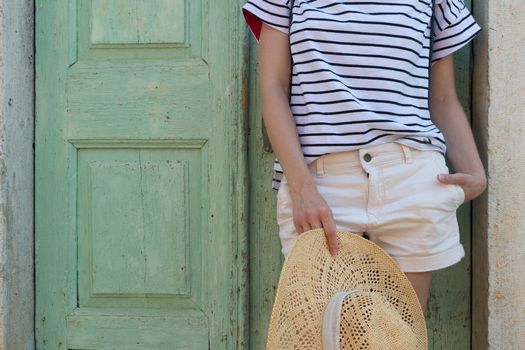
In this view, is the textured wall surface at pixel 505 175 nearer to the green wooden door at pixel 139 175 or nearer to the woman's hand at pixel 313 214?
the woman's hand at pixel 313 214

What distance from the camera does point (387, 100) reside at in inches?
81.0

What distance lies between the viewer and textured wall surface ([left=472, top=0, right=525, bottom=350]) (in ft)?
7.70

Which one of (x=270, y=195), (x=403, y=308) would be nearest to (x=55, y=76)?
(x=270, y=195)

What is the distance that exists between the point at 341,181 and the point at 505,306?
74 centimetres

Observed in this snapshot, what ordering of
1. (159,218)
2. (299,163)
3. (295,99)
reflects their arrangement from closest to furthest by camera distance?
(299,163)
(295,99)
(159,218)

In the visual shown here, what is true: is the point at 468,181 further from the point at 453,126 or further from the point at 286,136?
the point at 286,136

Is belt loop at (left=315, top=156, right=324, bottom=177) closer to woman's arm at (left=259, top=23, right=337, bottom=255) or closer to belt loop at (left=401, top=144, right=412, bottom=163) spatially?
woman's arm at (left=259, top=23, right=337, bottom=255)

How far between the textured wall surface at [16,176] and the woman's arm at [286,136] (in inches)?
38.5

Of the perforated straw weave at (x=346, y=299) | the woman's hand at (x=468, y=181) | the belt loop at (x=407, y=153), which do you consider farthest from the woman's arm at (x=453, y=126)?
the perforated straw weave at (x=346, y=299)

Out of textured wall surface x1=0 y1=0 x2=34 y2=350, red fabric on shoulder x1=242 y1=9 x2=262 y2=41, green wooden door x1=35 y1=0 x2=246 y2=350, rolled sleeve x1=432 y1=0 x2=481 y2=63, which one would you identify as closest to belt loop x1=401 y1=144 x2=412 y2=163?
rolled sleeve x1=432 y1=0 x2=481 y2=63

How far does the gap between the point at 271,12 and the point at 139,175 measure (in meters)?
0.85

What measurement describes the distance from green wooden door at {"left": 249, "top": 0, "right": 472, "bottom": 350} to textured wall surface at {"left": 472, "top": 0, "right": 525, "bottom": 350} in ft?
0.73

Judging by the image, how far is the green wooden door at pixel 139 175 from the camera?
2.64 metres

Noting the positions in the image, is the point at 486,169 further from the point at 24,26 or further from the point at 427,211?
the point at 24,26
